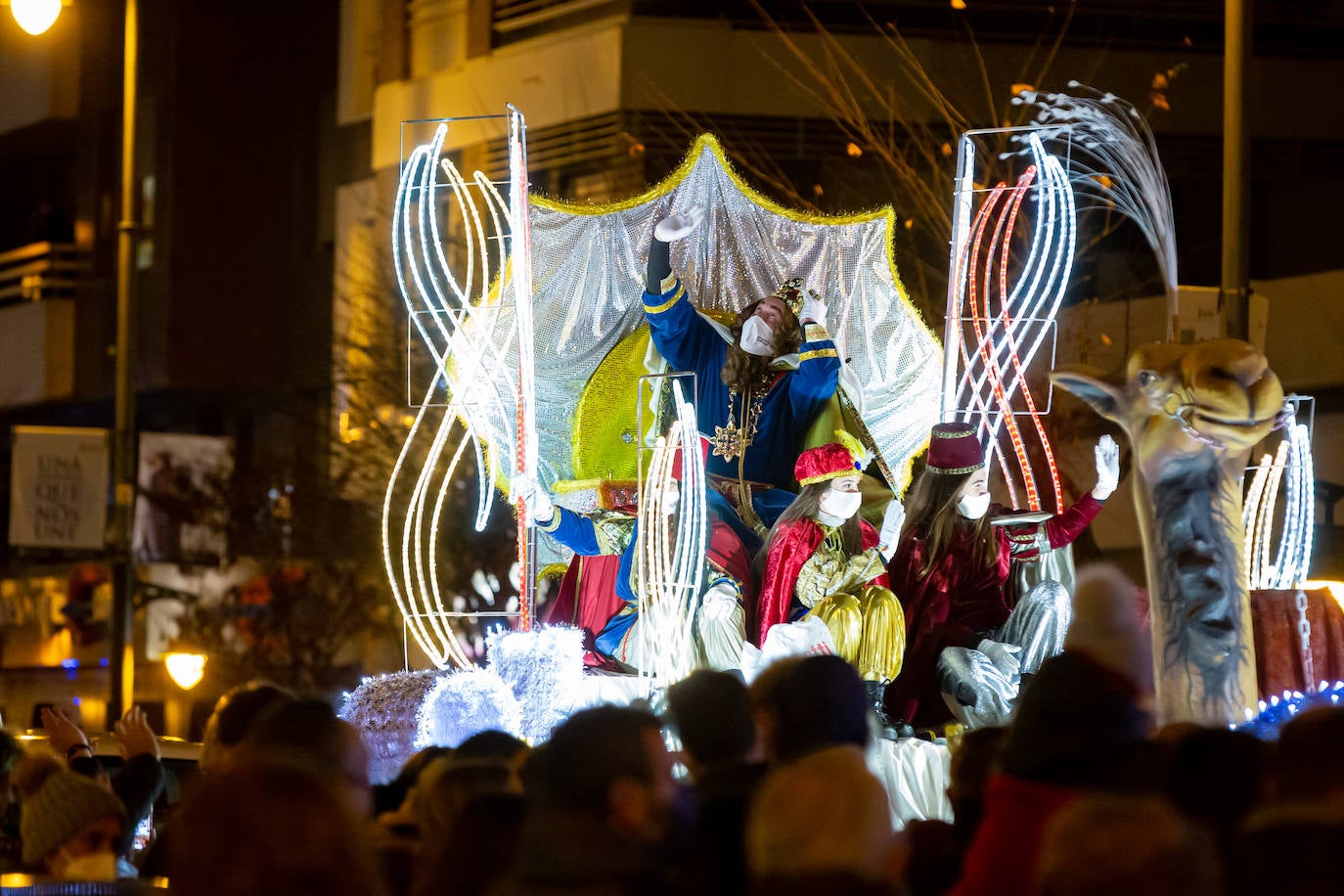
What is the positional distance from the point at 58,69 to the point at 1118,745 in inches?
904

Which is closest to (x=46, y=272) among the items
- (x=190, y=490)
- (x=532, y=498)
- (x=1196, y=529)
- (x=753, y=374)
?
(x=190, y=490)

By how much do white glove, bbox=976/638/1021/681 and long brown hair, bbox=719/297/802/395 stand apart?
2.07 metres

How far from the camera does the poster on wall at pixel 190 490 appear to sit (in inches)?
787

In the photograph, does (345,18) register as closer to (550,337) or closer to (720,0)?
(720,0)

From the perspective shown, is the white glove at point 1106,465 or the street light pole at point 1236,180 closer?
the street light pole at point 1236,180

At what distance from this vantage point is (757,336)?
35.0ft

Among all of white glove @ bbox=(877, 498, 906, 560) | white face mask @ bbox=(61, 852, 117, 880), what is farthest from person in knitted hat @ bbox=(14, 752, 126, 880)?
white glove @ bbox=(877, 498, 906, 560)

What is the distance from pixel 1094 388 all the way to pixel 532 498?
125 inches

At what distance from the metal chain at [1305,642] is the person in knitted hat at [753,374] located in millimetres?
3094

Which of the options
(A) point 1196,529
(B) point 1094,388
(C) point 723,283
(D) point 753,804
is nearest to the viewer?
(D) point 753,804

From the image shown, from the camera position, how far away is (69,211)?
2686 centimetres

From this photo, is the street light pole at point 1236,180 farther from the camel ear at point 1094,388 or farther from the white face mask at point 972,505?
the camel ear at point 1094,388

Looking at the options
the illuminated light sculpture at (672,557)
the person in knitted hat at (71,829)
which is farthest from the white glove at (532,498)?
the person in knitted hat at (71,829)

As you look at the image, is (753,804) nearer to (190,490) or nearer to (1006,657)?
(1006,657)
